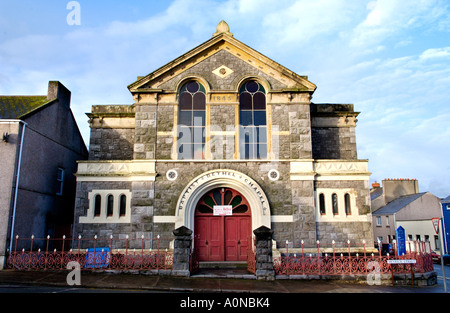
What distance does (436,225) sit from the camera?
1129cm

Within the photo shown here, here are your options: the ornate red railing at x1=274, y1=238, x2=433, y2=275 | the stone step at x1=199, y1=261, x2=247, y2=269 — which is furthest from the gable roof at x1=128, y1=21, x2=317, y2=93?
the stone step at x1=199, y1=261, x2=247, y2=269

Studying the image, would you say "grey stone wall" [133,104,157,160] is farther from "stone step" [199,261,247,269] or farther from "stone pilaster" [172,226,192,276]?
"stone step" [199,261,247,269]

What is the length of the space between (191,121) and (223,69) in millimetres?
3121

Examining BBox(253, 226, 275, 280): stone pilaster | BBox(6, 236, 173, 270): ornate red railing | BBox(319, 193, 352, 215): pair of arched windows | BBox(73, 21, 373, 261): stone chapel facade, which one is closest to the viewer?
Result: BBox(253, 226, 275, 280): stone pilaster

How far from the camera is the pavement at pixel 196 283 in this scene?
1089 centimetres

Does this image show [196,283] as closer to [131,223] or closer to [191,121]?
[131,223]

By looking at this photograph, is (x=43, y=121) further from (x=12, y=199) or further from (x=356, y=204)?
(x=356, y=204)

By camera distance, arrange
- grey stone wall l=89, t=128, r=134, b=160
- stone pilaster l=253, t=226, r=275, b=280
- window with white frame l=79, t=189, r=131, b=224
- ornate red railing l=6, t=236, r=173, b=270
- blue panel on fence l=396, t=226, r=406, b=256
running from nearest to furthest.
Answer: stone pilaster l=253, t=226, r=275, b=280 < ornate red railing l=6, t=236, r=173, b=270 < blue panel on fence l=396, t=226, r=406, b=256 < window with white frame l=79, t=189, r=131, b=224 < grey stone wall l=89, t=128, r=134, b=160

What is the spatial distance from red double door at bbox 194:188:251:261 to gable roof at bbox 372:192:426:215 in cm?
2209

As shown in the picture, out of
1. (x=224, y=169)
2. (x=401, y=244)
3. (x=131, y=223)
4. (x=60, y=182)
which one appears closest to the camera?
(x=401, y=244)

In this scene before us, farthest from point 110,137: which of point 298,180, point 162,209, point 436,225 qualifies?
point 436,225

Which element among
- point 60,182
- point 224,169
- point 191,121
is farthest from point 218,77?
point 60,182

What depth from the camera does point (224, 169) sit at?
15945 millimetres

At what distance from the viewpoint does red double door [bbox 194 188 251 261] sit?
1573 cm
